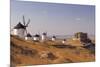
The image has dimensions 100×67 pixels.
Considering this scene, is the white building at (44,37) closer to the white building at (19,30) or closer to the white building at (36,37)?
the white building at (36,37)

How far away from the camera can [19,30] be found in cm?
219

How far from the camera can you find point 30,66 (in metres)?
2.24

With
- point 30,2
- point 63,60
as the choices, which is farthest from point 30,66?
point 30,2

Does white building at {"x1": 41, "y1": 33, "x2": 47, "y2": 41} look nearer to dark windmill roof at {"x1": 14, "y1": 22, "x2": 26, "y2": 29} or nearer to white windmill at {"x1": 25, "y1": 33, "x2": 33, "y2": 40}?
white windmill at {"x1": 25, "y1": 33, "x2": 33, "y2": 40}

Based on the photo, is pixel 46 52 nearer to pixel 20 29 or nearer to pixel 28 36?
pixel 28 36

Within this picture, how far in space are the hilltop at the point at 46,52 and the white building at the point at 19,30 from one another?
0.15ft

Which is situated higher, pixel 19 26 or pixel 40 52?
pixel 19 26

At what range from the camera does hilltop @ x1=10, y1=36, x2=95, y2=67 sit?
218 cm

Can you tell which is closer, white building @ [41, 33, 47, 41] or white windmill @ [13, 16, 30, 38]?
white windmill @ [13, 16, 30, 38]

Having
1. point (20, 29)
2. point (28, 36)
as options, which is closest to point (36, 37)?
point (28, 36)

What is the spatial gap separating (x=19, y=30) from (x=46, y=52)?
0.40 metres

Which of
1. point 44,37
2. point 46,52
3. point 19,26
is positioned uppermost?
point 19,26

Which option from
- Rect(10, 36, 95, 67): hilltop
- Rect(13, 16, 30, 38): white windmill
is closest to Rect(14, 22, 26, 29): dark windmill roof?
Rect(13, 16, 30, 38): white windmill

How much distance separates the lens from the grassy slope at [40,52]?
2.18 meters
